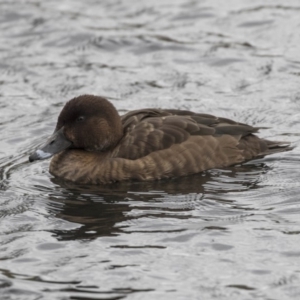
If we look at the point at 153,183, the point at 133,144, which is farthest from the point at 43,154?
the point at 153,183

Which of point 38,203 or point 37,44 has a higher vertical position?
point 37,44

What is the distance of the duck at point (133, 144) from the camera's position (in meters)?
9.83

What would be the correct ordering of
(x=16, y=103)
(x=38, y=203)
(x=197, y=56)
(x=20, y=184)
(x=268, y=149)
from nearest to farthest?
(x=38, y=203) < (x=20, y=184) < (x=268, y=149) < (x=16, y=103) < (x=197, y=56)

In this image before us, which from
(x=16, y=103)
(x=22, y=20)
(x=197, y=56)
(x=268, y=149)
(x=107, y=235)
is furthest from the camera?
(x=22, y=20)

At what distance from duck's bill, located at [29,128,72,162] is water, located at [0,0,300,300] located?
259mm

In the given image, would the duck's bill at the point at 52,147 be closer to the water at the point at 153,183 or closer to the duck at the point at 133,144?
the duck at the point at 133,144

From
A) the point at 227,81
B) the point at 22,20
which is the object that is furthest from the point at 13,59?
the point at 227,81

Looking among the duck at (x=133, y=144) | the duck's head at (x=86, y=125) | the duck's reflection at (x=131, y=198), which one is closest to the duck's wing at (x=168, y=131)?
the duck at (x=133, y=144)

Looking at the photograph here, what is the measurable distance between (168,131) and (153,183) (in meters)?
0.58

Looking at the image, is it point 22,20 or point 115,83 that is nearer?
point 115,83

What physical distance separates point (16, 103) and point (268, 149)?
3.66 m

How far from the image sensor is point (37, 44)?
14.9m

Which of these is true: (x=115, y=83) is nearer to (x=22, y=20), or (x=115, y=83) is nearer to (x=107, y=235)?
(x=22, y=20)

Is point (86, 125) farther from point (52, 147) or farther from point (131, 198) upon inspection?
point (131, 198)
